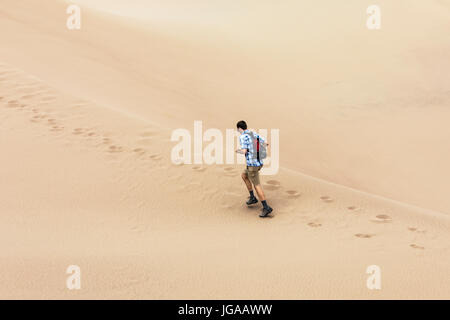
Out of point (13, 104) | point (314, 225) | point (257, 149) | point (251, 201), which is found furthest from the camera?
point (13, 104)

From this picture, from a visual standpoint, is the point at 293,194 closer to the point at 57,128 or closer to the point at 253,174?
the point at 253,174

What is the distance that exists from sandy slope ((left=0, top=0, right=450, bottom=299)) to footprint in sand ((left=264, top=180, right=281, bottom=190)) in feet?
0.10

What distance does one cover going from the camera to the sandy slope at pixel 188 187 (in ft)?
17.8

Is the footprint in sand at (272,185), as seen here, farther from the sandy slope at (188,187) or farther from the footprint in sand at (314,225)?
the footprint in sand at (314,225)

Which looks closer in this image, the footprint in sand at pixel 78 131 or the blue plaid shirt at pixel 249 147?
the blue plaid shirt at pixel 249 147

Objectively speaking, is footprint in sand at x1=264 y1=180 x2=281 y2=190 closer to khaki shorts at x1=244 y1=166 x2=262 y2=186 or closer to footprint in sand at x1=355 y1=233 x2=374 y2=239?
khaki shorts at x1=244 y1=166 x2=262 y2=186

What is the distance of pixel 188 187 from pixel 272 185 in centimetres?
135

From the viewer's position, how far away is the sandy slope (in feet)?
17.8

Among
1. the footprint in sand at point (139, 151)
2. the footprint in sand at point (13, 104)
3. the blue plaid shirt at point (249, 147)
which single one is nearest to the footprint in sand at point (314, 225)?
the blue plaid shirt at point (249, 147)

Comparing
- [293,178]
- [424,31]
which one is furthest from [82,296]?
[424,31]

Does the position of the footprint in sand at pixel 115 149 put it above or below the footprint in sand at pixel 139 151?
above

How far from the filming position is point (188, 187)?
795 centimetres

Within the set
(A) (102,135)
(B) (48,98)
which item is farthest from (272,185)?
(B) (48,98)

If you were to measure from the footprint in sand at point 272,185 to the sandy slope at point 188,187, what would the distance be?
0.03 metres
